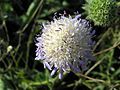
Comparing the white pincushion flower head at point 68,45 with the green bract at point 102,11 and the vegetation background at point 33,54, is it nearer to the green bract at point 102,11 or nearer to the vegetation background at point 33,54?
the green bract at point 102,11

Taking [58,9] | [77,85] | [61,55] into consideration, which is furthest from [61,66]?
[58,9]

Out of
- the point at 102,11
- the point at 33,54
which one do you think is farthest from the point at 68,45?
the point at 33,54

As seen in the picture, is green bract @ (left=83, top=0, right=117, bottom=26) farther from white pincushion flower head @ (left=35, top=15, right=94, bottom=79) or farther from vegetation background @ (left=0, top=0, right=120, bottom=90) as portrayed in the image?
vegetation background @ (left=0, top=0, right=120, bottom=90)

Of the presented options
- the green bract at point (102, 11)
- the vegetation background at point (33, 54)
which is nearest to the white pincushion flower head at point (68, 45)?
the green bract at point (102, 11)

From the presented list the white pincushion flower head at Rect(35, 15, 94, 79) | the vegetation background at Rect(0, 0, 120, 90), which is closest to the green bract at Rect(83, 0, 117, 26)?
the white pincushion flower head at Rect(35, 15, 94, 79)

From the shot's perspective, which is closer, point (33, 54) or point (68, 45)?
point (68, 45)

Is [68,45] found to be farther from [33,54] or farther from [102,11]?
[33,54]
